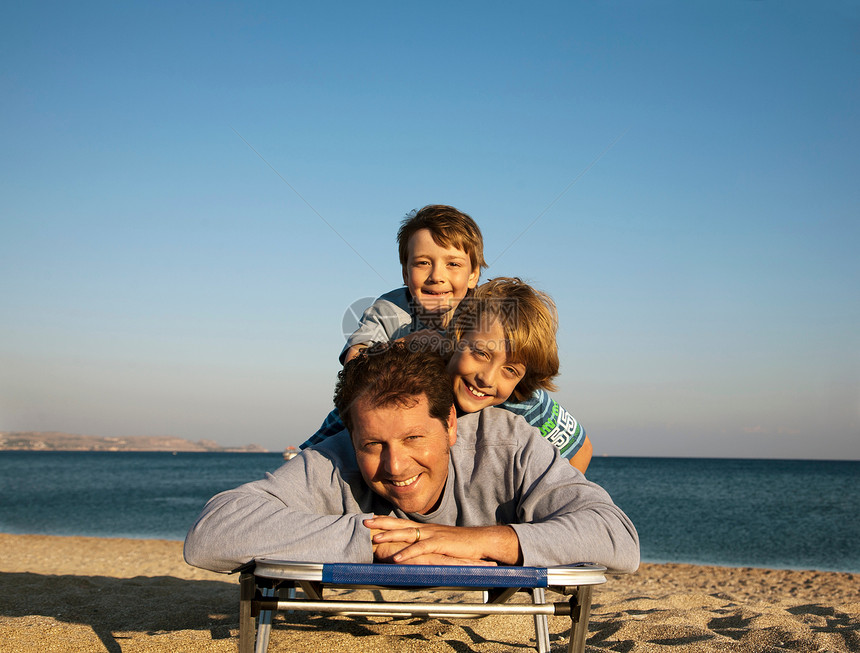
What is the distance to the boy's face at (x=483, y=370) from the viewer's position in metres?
3.07

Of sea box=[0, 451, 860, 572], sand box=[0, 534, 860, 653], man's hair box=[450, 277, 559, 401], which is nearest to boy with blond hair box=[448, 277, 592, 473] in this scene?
man's hair box=[450, 277, 559, 401]

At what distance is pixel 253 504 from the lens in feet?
7.19

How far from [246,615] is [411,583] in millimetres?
661

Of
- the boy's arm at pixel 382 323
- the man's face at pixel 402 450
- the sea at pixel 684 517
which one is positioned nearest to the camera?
the man's face at pixel 402 450

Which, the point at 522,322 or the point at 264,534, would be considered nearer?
the point at 264,534

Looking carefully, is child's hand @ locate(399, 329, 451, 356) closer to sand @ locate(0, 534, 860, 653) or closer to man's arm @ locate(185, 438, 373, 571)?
man's arm @ locate(185, 438, 373, 571)

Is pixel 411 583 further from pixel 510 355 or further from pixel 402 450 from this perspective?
pixel 510 355

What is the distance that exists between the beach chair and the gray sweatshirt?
10 centimetres

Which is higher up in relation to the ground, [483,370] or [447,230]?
[447,230]

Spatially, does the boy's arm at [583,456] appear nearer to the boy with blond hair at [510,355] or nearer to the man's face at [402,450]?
the boy with blond hair at [510,355]

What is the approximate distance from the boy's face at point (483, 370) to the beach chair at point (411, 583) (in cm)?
104

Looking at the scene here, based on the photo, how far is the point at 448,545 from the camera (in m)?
2.11

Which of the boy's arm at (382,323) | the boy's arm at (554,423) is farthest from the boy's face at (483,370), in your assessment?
the boy's arm at (382,323)

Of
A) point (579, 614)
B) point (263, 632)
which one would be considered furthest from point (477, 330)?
point (263, 632)
